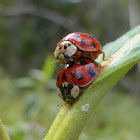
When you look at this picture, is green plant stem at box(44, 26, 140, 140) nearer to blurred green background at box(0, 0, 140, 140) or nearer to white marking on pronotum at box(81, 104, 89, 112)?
white marking on pronotum at box(81, 104, 89, 112)

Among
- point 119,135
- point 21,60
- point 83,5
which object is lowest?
point 21,60

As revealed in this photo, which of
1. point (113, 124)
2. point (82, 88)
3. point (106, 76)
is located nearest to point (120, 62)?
point (106, 76)

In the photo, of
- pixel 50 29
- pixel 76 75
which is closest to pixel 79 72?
pixel 76 75

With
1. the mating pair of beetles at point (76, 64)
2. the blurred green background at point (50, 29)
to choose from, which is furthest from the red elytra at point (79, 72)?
the blurred green background at point (50, 29)

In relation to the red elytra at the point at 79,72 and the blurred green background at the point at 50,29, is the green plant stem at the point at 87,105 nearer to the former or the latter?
the red elytra at the point at 79,72

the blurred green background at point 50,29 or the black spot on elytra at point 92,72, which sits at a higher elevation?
the black spot on elytra at point 92,72

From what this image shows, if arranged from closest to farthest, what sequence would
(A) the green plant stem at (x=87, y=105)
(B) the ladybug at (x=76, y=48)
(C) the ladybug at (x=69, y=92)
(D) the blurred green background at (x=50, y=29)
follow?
(A) the green plant stem at (x=87, y=105) → (C) the ladybug at (x=69, y=92) → (B) the ladybug at (x=76, y=48) → (D) the blurred green background at (x=50, y=29)

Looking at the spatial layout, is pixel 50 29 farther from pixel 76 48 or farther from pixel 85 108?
pixel 85 108

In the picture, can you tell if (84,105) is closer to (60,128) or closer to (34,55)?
(60,128)
